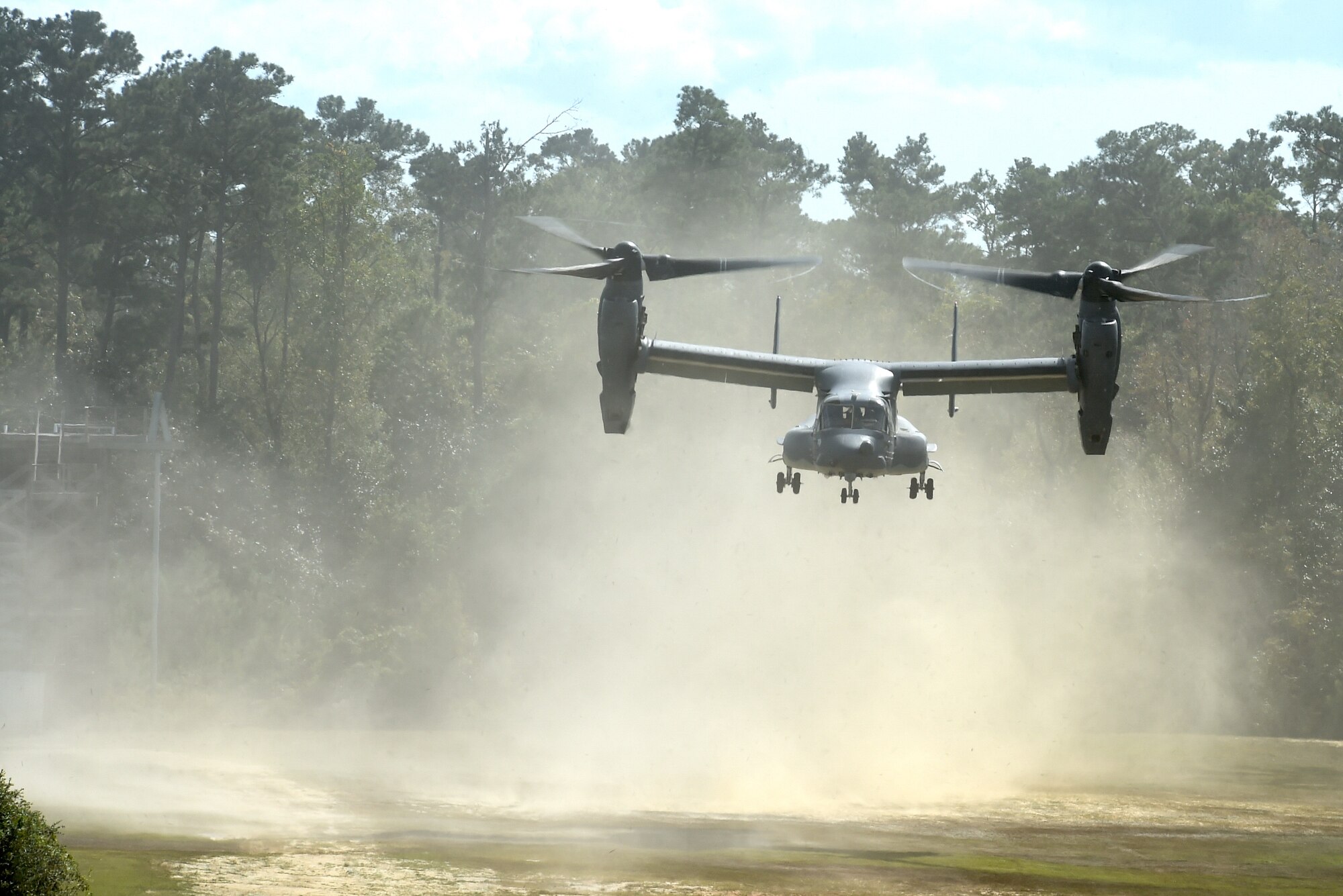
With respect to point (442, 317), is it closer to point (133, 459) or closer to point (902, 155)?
point (133, 459)

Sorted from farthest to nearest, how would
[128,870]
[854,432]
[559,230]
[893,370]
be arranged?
[128,870] < [893,370] < [854,432] < [559,230]

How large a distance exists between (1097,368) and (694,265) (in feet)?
31.3

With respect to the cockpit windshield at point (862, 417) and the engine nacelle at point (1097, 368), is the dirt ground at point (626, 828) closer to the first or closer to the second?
the cockpit windshield at point (862, 417)

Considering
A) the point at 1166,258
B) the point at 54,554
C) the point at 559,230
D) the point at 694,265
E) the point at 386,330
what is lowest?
the point at 54,554

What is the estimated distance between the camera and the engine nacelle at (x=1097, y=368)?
105 ft

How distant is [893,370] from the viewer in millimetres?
Result: 37406

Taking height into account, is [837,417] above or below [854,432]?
above

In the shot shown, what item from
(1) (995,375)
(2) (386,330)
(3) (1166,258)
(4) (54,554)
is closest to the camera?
(3) (1166,258)

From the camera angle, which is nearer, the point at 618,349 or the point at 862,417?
the point at 618,349

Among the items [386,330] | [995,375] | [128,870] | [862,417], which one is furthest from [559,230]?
[386,330]

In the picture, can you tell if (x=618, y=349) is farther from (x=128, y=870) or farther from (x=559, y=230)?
(x=128, y=870)

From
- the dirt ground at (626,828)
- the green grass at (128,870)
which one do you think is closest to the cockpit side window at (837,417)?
the dirt ground at (626,828)

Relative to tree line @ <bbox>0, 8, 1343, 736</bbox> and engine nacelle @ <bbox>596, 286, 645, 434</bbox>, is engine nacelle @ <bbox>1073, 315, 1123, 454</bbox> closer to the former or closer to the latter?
engine nacelle @ <bbox>596, 286, 645, 434</bbox>

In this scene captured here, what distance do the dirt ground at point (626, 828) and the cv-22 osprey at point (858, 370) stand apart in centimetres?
1965
